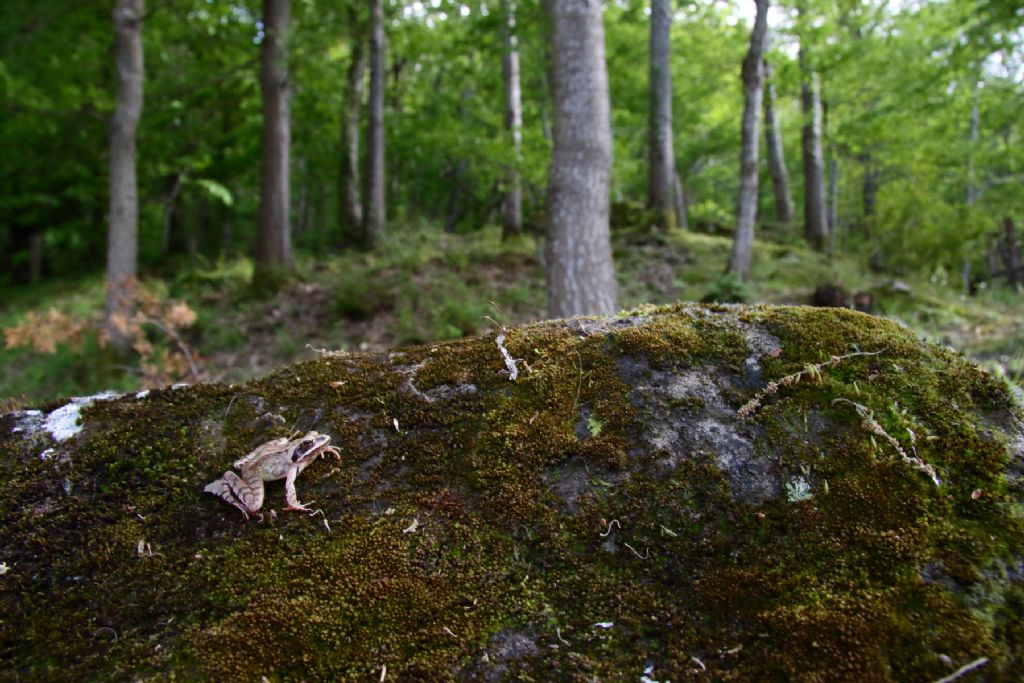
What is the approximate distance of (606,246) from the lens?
646 cm

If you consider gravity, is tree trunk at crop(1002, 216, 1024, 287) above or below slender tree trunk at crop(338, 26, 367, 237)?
below

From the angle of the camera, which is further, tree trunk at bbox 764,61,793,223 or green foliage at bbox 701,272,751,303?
tree trunk at bbox 764,61,793,223

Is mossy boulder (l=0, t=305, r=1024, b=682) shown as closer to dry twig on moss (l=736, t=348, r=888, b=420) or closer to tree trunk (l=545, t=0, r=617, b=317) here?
dry twig on moss (l=736, t=348, r=888, b=420)

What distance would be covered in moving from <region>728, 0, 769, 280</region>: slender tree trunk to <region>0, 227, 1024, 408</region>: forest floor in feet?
2.04

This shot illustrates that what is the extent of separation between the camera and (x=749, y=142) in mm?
9820

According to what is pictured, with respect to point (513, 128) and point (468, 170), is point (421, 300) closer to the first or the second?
point (513, 128)

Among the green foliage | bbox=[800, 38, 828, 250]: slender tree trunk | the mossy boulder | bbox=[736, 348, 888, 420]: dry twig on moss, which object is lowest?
the mossy boulder

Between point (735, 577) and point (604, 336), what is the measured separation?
3.26ft

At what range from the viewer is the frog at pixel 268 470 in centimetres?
171

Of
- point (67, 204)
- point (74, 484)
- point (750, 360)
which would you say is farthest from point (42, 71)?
point (750, 360)

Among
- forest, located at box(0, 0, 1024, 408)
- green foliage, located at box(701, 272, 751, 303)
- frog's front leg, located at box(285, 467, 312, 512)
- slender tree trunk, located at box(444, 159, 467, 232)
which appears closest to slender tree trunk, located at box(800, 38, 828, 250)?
Answer: forest, located at box(0, 0, 1024, 408)

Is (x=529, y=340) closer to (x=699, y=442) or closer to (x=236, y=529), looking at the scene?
(x=699, y=442)

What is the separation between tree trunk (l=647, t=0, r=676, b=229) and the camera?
13.1 m

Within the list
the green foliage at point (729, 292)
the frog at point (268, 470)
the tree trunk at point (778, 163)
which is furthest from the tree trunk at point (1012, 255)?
the frog at point (268, 470)
